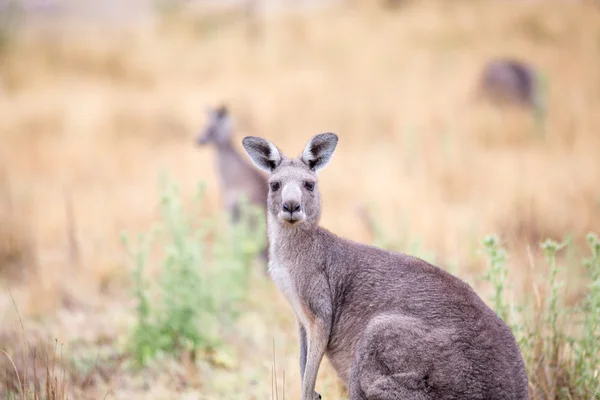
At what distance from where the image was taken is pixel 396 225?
28.1 feet

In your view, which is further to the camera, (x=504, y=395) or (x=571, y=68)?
(x=571, y=68)

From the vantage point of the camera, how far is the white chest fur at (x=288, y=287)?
4.10m

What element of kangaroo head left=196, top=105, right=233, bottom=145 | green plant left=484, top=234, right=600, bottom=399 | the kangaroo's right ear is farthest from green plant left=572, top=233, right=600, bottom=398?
kangaroo head left=196, top=105, right=233, bottom=145

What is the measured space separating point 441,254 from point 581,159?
12.7 ft

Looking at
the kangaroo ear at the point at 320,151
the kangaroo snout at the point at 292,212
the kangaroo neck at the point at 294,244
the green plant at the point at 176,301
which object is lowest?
the green plant at the point at 176,301

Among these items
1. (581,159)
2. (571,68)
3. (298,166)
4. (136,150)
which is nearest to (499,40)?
(571,68)

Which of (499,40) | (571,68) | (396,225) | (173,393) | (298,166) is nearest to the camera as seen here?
(298,166)

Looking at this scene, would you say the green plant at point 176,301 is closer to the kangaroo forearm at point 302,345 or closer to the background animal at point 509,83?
the kangaroo forearm at point 302,345

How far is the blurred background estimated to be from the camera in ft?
18.4

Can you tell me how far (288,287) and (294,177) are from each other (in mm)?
660

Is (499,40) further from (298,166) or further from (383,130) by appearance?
(298,166)

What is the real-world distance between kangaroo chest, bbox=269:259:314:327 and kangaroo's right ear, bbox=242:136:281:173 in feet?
2.09

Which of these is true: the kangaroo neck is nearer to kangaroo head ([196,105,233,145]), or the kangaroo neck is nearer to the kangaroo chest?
the kangaroo chest

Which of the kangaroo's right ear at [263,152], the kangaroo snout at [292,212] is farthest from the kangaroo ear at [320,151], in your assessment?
the kangaroo snout at [292,212]
